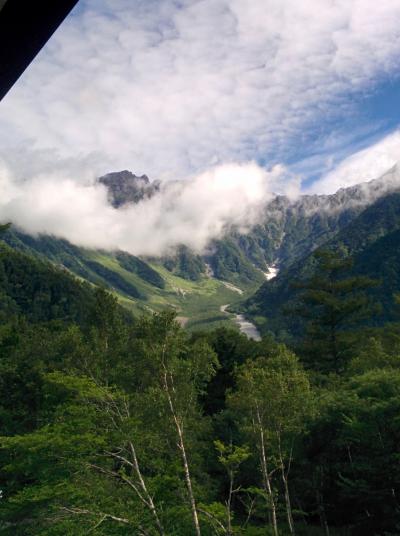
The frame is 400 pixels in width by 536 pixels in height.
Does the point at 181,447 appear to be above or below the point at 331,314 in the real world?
below

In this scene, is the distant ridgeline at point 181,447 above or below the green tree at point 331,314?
below

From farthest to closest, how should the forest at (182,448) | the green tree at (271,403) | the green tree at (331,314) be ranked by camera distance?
the green tree at (331,314)
the green tree at (271,403)
the forest at (182,448)

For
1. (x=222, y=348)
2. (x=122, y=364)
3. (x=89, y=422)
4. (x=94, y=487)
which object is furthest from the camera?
(x=222, y=348)

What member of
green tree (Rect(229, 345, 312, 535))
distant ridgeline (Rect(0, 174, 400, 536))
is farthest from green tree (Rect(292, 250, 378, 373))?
green tree (Rect(229, 345, 312, 535))

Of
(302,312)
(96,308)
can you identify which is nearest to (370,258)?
(302,312)

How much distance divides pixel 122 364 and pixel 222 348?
76.4 ft

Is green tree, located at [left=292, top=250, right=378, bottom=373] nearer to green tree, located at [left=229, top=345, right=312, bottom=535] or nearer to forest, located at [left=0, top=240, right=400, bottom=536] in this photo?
forest, located at [left=0, top=240, right=400, bottom=536]

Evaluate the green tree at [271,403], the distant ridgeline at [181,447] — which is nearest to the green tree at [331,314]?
the distant ridgeline at [181,447]

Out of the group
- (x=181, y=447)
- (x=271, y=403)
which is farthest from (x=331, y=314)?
(x=181, y=447)

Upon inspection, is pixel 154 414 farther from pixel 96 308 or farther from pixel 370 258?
pixel 370 258

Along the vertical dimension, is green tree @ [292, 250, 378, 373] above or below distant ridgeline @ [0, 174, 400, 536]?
above

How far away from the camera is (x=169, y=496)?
56.4ft

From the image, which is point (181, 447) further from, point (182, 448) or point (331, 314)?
point (331, 314)

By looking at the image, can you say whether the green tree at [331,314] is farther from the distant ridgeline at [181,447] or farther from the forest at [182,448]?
the forest at [182,448]
